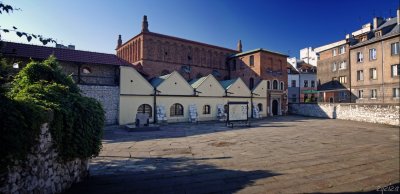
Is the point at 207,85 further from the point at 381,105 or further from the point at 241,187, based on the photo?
the point at 241,187

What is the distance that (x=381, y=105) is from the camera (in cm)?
2372

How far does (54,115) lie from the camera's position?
17.1ft

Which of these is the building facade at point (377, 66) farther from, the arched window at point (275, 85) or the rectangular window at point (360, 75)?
the arched window at point (275, 85)

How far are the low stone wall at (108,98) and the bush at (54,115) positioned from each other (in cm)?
1523

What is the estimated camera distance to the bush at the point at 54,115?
390 cm

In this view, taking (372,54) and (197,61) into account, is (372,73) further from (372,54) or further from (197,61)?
(197,61)

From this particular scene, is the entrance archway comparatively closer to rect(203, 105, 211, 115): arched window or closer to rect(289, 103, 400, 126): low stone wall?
rect(289, 103, 400, 126): low stone wall

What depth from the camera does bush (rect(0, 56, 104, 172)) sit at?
12.8ft

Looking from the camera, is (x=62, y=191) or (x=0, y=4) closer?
(x=0, y=4)

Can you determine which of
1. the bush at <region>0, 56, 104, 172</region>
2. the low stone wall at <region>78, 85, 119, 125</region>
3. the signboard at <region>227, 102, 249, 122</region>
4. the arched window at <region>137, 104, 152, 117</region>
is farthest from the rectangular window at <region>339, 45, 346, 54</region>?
the bush at <region>0, 56, 104, 172</region>

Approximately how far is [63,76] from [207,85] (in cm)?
2197

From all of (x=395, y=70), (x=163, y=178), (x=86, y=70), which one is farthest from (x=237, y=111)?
(x=395, y=70)

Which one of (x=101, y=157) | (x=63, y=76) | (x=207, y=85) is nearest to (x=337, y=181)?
(x=101, y=157)

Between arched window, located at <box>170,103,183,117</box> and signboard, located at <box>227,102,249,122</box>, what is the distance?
7.27 m
